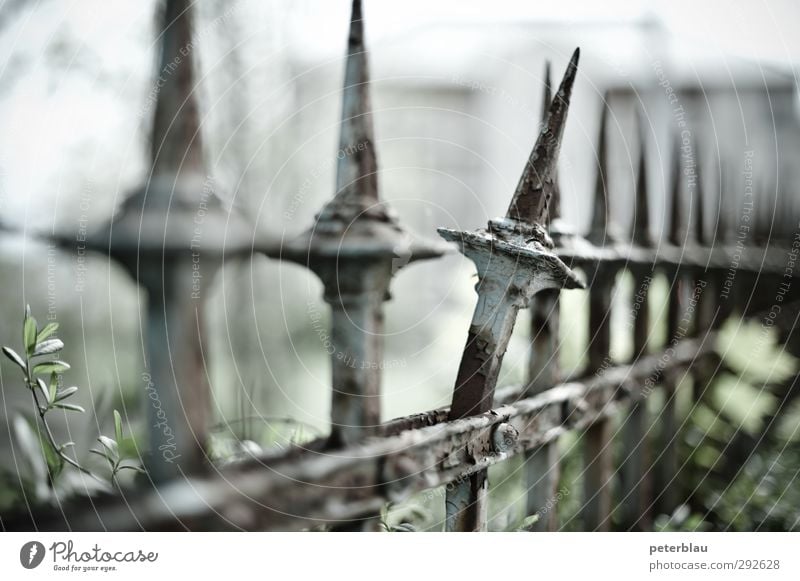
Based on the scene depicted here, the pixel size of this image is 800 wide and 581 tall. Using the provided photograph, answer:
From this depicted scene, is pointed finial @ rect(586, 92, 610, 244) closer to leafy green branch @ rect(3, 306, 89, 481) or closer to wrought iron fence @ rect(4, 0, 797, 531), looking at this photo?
wrought iron fence @ rect(4, 0, 797, 531)

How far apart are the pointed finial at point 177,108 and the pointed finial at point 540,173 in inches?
11.5

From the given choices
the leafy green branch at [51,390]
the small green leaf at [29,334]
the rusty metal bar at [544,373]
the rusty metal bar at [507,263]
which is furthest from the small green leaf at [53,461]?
the rusty metal bar at [544,373]

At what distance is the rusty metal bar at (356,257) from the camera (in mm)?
688

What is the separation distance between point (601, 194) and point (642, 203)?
14cm

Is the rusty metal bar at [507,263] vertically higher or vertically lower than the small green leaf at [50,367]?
higher

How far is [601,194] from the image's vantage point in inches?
38.5

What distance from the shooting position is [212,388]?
0.78m

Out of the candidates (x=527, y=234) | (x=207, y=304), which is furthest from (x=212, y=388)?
(x=527, y=234)

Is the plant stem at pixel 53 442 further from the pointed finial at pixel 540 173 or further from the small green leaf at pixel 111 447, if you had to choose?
the pointed finial at pixel 540 173

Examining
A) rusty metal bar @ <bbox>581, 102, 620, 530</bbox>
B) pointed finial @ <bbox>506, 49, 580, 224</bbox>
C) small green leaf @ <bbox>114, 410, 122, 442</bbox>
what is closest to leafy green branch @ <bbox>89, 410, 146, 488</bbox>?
small green leaf @ <bbox>114, 410, 122, 442</bbox>

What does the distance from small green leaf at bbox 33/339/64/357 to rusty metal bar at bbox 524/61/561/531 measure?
1.60 feet

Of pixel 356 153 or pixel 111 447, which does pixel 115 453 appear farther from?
pixel 356 153
